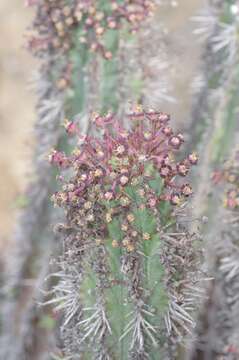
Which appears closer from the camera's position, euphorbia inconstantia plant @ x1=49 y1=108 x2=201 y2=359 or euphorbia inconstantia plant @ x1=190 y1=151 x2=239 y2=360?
euphorbia inconstantia plant @ x1=49 y1=108 x2=201 y2=359

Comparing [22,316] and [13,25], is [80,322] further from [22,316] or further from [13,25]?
[13,25]

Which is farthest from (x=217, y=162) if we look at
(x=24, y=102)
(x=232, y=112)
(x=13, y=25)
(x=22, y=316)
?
(x=13, y=25)

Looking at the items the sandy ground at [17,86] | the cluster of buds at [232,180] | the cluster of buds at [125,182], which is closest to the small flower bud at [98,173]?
the cluster of buds at [125,182]

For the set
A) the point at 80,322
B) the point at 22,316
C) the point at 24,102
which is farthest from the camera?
the point at 24,102

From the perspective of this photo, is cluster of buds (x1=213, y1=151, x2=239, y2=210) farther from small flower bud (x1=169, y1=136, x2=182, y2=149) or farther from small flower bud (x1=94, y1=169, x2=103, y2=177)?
small flower bud (x1=94, y1=169, x2=103, y2=177)

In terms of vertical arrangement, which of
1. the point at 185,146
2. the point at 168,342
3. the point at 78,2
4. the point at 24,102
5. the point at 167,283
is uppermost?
the point at 24,102

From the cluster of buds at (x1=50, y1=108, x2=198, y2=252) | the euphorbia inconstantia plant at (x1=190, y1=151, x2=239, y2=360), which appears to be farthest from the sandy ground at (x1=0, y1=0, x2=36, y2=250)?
the cluster of buds at (x1=50, y1=108, x2=198, y2=252)
